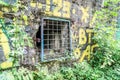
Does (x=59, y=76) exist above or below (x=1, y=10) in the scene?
below

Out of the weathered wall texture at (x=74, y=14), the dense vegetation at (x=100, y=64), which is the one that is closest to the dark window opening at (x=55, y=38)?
the weathered wall texture at (x=74, y=14)

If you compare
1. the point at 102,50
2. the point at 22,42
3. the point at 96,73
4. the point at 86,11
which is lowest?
the point at 96,73

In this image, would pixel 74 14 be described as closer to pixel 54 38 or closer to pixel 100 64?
pixel 54 38

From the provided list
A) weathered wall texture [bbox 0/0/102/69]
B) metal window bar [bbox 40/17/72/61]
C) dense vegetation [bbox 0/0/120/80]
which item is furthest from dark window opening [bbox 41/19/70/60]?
dense vegetation [bbox 0/0/120/80]

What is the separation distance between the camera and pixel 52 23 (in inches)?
177

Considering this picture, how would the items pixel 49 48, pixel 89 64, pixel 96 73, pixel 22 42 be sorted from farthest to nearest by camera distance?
pixel 89 64, pixel 96 73, pixel 49 48, pixel 22 42

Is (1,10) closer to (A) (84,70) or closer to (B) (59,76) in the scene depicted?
(B) (59,76)

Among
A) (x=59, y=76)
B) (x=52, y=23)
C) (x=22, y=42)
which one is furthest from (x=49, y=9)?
(x=59, y=76)

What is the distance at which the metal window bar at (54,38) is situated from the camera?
431cm

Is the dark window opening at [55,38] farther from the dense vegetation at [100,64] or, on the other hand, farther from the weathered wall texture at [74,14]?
the dense vegetation at [100,64]

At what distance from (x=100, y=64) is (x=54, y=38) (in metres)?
1.52

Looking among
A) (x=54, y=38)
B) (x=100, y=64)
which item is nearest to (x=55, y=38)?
(x=54, y=38)

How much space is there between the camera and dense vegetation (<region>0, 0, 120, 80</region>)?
13.0 feet

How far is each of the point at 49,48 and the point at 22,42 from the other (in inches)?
42.1
